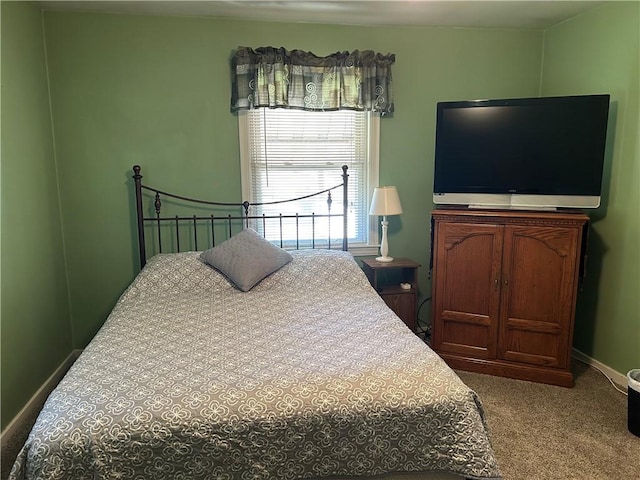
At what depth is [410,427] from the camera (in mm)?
1616

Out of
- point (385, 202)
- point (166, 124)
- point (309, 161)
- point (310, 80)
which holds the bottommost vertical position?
point (385, 202)

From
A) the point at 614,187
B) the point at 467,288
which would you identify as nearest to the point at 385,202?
the point at 467,288

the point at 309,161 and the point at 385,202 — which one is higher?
the point at 309,161

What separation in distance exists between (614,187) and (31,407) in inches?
149

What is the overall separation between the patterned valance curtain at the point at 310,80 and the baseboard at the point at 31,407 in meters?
2.15

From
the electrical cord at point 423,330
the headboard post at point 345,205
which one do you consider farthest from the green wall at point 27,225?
the electrical cord at point 423,330

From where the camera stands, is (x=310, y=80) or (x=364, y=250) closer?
(x=310, y=80)

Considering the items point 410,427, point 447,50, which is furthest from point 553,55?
point 410,427

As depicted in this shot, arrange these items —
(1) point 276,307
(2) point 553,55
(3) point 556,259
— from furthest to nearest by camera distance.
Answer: (2) point 553,55 < (3) point 556,259 < (1) point 276,307

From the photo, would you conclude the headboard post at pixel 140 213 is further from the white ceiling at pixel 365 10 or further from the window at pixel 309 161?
the white ceiling at pixel 365 10

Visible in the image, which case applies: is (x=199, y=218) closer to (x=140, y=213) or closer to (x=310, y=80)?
(x=140, y=213)

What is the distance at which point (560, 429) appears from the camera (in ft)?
8.00

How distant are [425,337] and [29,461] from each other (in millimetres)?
2821

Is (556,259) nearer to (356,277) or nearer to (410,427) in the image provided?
(356,277)
